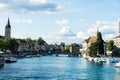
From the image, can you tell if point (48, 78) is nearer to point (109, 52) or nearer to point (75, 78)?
point (75, 78)

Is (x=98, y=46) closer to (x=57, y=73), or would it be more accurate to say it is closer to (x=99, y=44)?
(x=99, y=44)

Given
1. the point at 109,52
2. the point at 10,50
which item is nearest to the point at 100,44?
the point at 109,52

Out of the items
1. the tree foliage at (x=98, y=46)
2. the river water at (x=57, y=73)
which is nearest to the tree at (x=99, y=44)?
the tree foliage at (x=98, y=46)

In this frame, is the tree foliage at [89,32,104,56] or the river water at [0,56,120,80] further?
the tree foliage at [89,32,104,56]

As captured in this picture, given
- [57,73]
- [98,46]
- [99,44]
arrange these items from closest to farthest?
[57,73]
[99,44]
[98,46]

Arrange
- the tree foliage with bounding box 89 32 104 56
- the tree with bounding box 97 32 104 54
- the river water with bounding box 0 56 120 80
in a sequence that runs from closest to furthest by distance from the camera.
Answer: the river water with bounding box 0 56 120 80 < the tree with bounding box 97 32 104 54 < the tree foliage with bounding box 89 32 104 56

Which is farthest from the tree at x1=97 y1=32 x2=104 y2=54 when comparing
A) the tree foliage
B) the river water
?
the river water

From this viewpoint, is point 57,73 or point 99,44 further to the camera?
point 99,44

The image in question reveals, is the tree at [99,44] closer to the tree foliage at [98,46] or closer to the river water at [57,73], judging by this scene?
the tree foliage at [98,46]

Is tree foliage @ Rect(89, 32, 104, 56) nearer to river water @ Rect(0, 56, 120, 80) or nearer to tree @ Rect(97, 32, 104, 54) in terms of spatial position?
tree @ Rect(97, 32, 104, 54)

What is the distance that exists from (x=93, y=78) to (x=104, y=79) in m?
2.22

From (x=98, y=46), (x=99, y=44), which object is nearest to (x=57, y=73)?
(x=99, y=44)

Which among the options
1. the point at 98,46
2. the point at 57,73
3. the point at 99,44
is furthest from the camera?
the point at 98,46

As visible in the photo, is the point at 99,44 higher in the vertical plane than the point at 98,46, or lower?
higher
